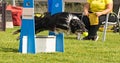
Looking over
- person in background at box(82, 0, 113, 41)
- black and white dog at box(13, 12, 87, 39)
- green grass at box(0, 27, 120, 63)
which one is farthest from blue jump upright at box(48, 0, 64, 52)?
person in background at box(82, 0, 113, 41)

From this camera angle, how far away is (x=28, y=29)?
270 inches

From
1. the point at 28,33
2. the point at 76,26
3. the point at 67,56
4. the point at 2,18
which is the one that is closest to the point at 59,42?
the point at 76,26

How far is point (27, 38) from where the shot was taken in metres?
6.88

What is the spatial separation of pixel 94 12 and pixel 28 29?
3.56m

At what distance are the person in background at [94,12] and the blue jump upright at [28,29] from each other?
11.1 feet

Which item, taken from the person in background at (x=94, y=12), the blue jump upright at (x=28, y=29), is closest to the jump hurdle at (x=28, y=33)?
the blue jump upright at (x=28, y=29)

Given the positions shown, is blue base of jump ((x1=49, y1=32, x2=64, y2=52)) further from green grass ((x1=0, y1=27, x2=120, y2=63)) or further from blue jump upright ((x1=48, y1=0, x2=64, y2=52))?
green grass ((x1=0, y1=27, x2=120, y2=63))

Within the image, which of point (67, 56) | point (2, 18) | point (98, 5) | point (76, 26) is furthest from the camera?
point (2, 18)

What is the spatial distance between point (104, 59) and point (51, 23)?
111cm

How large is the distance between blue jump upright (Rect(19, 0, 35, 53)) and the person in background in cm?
337

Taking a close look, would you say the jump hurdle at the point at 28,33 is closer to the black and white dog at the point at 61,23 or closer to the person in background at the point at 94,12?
the black and white dog at the point at 61,23

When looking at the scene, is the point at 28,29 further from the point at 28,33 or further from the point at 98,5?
the point at 98,5

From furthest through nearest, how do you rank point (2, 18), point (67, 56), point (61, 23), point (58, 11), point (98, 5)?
point (2, 18)
point (98, 5)
point (58, 11)
point (61, 23)
point (67, 56)

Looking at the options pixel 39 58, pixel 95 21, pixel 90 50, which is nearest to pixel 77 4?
pixel 95 21
